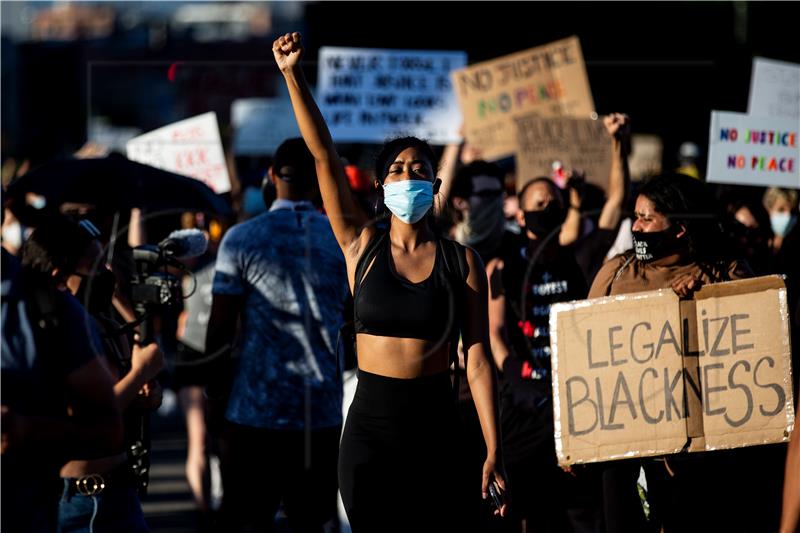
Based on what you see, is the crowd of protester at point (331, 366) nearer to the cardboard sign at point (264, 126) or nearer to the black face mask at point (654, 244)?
the black face mask at point (654, 244)

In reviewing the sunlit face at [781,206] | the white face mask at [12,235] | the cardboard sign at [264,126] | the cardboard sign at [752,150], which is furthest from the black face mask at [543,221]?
the cardboard sign at [264,126]

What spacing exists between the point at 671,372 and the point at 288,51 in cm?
182

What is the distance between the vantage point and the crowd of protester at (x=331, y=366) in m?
3.56

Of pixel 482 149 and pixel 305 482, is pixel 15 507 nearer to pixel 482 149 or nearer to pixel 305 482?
pixel 305 482

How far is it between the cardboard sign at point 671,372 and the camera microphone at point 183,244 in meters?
1.43

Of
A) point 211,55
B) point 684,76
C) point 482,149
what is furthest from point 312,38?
point 211,55

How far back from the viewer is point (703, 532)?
16.2 feet

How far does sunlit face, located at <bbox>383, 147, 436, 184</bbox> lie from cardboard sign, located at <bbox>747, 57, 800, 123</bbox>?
4.24 m

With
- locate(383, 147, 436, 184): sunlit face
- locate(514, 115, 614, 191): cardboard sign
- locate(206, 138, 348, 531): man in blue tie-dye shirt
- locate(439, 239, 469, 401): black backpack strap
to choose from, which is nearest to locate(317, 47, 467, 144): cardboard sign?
locate(514, 115, 614, 191): cardboard sign

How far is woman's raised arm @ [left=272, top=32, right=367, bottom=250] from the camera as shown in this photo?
461cm

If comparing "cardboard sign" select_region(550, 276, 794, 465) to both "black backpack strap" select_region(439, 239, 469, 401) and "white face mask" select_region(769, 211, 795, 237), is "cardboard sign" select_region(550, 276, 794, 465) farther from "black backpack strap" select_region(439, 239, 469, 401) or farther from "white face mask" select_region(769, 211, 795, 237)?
"white face mask" select_region(769, 211, 795, 237)

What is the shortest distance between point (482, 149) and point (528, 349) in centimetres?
385

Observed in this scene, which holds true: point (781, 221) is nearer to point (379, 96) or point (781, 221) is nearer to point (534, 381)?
point (379, 96)

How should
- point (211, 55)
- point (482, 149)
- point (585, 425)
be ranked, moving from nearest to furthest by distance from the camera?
→ point (585, 425) → point (482, 149) → point (211, 55)
